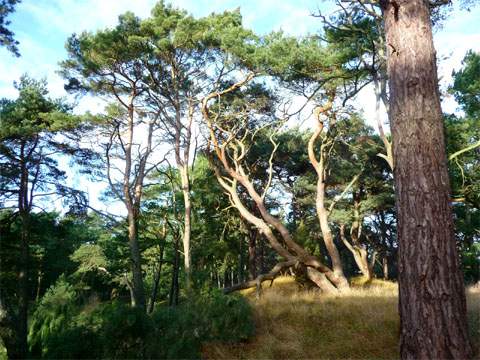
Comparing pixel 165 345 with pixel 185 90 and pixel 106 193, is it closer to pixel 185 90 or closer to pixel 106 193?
pixel 185 90

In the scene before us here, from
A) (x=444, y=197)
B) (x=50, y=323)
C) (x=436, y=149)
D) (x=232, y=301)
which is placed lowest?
(x=50, y=323)

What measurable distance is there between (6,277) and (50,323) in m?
9.23

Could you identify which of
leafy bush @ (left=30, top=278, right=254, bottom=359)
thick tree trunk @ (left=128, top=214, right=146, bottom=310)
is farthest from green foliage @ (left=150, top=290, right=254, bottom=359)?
thick tree trunk @ (left=128, top=214, right=146, bottom=310)

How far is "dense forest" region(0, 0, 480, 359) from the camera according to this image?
11.2 feet

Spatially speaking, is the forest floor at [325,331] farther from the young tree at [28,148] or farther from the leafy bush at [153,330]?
the young tree at [28,148]

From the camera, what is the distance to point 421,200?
3.31m

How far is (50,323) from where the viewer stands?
13.2 m

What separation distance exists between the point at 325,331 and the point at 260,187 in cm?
1559

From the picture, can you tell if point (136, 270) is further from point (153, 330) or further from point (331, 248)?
point (331, 248)

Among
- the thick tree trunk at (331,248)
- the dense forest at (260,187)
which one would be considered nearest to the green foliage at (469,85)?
the dense forest at (260,187)

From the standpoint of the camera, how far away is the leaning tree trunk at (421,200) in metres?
3.01

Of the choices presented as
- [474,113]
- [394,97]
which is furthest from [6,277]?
[474,113]

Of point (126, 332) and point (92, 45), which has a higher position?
point (92, 45)

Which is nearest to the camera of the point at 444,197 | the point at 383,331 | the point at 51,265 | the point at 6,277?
the point at 444,197
